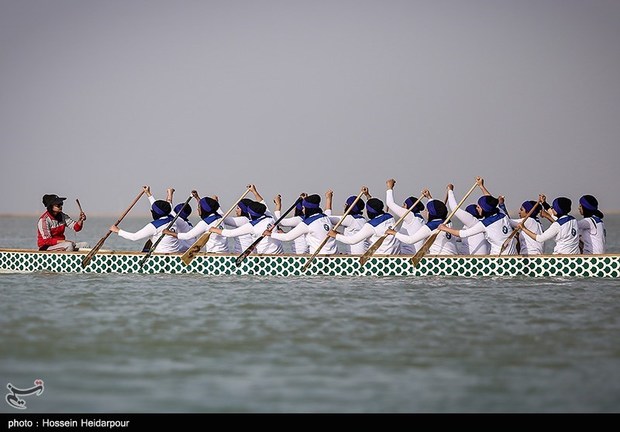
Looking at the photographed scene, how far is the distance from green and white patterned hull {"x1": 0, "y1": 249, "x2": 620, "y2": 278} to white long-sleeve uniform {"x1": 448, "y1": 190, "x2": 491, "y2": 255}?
805 mm

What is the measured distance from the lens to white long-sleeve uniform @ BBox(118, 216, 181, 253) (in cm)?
1875

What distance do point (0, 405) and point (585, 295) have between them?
996cm

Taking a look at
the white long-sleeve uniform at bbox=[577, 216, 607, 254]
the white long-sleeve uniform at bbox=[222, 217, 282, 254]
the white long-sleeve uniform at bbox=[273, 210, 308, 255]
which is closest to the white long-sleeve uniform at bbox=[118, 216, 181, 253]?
the white long-sleeve uniform at bbox=[222, 217, 282, 254]

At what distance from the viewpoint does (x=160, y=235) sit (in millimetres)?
18828

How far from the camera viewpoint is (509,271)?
17.5 m

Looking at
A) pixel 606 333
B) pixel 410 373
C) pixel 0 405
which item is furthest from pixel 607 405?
pixel 0 405

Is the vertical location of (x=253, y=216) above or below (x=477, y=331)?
above

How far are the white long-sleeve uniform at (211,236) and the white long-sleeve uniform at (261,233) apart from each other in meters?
0.32

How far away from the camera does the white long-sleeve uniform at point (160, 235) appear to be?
18.8 meters

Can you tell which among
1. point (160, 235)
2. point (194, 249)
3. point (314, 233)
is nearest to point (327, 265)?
point (314, 233)

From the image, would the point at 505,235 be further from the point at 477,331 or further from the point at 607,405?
the point at 607,405
